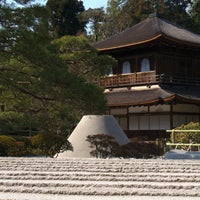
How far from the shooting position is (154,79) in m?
27.5

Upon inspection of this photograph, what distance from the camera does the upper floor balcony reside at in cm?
2739

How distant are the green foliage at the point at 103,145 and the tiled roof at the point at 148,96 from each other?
1083 cm

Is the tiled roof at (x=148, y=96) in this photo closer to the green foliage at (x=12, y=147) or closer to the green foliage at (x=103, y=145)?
the green foliage at (x=12, y=147)

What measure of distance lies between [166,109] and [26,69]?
12515mm

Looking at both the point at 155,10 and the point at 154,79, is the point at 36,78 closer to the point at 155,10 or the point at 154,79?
the point at 154,79

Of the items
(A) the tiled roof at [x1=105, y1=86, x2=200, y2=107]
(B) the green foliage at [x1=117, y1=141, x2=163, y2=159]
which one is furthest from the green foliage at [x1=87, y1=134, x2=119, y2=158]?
(A) the tiled roof at [x1=105, y1=86, x2=200, y2=107]

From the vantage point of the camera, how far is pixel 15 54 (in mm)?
15352

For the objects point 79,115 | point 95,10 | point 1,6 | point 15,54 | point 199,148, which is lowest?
point 199,148

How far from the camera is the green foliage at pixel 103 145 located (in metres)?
14.1

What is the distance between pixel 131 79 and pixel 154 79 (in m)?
1.94

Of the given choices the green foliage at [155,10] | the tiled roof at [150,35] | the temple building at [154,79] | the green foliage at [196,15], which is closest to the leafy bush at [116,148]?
the temple building at [154,79]

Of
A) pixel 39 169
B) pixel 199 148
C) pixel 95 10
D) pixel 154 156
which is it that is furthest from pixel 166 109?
pixel 95 10

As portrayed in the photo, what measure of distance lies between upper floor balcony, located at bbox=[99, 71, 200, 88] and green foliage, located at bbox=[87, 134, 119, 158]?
1233 centimetres

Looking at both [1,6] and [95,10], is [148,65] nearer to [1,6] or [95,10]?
[1,6]
